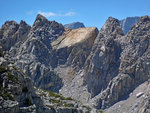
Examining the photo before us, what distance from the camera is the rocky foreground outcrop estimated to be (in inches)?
3220

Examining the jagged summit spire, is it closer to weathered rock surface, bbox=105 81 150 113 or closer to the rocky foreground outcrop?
the rocky foreground outcrop

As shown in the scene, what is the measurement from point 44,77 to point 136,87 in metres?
34.6

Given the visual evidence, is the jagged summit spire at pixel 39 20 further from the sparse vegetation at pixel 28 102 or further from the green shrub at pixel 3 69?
the green shrub at pixel 3 69

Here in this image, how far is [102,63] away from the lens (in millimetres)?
93250

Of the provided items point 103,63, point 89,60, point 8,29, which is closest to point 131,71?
point 103,63

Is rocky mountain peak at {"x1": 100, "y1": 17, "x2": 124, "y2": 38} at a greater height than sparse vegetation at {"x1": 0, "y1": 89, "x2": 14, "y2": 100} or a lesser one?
greater

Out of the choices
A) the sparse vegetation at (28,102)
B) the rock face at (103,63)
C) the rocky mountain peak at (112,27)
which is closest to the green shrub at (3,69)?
the sparse vegetation at (28,102)

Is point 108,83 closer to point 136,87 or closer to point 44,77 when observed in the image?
point 136,87

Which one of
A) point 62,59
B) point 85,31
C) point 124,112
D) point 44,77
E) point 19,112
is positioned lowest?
point 124,112

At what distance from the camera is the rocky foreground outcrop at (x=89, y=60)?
81.8m

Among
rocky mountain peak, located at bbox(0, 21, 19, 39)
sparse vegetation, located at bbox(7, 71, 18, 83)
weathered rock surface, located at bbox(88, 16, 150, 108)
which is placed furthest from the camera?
rocky mountain peak, located at bbox(0, 21, 19, 39)

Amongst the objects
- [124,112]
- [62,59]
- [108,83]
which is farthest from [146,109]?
[62,59]

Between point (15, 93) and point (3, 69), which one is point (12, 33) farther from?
point (15, 93)

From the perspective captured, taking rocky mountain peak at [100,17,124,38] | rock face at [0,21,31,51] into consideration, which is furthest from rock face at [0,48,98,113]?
rock face at [0,21,31,51]
